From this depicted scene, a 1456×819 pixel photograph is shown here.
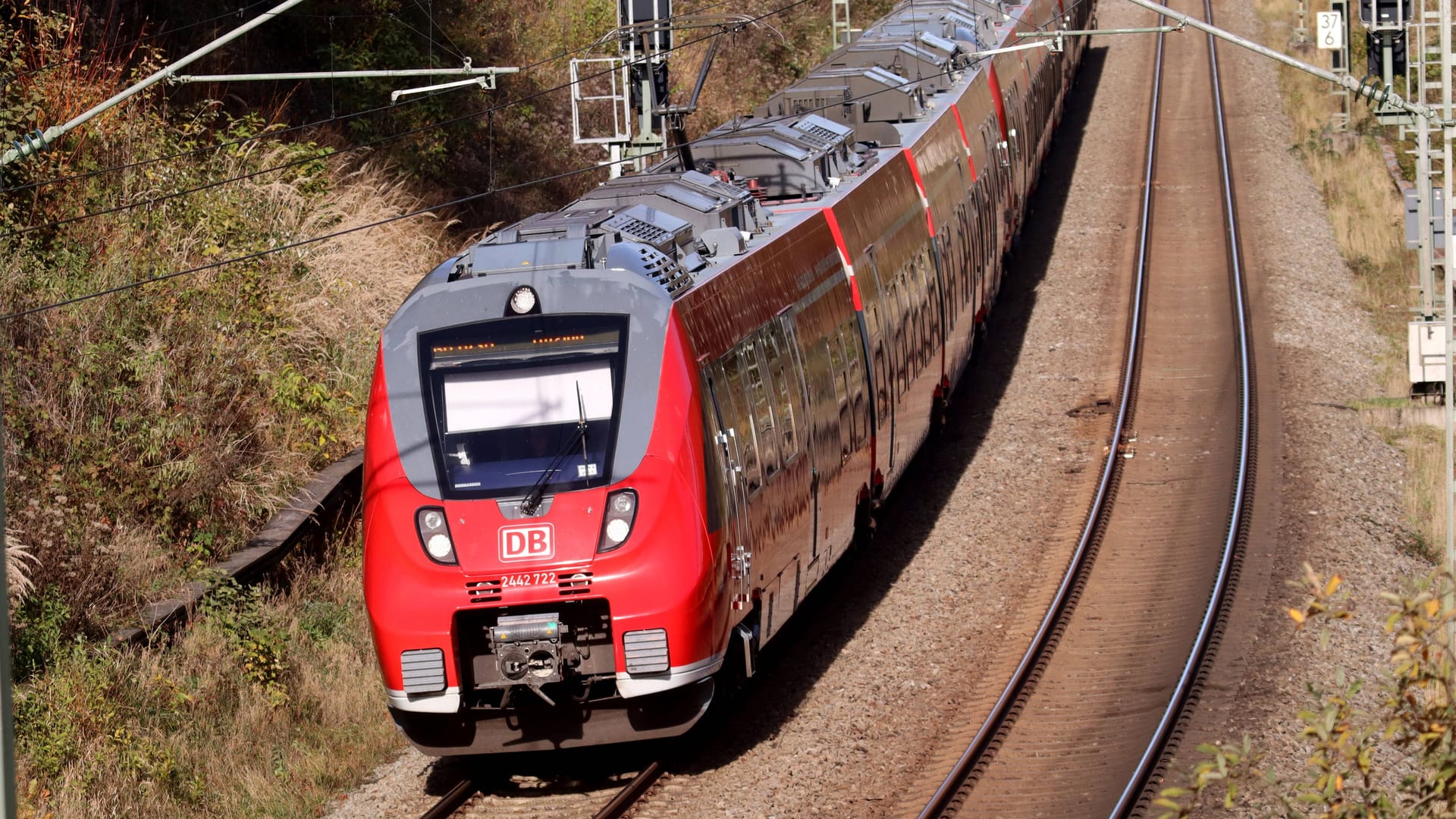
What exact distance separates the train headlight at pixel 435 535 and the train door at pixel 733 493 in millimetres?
1769

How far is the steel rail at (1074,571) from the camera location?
11664 mm

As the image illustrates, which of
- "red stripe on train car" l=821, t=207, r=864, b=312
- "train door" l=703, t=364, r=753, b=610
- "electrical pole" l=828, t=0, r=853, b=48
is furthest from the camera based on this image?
"electrical pole" l=828, t=0, r=853, b=48

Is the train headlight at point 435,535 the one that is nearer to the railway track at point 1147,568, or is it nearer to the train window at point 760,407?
the train window at point 760,407

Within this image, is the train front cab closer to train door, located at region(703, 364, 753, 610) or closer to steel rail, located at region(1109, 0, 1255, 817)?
train door, located at region(703, 364, 753, 610)

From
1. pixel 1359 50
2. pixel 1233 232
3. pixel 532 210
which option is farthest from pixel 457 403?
pixel 1359 50

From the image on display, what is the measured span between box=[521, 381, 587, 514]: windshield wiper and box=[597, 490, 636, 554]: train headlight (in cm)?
34

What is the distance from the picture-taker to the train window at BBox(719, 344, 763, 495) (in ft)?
37.5

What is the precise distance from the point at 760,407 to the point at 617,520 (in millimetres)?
1934

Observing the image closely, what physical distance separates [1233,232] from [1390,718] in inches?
961

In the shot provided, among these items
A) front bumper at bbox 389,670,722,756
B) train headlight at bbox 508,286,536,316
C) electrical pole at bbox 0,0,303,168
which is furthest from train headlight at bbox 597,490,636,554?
electrical pole at bbox 0,0,303,168

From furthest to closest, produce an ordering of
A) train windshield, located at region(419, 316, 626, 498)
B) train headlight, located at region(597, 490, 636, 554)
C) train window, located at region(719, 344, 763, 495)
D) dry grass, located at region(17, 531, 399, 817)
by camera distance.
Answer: dry grass, located at region(17, 531, 399, 817) → train window, located at region(719, 344, 763, 495) → train windshield, located at region(419, 316, 626, 498) → train headlight, located at region(597, 490, 636, 554)

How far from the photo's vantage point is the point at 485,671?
10578 mm

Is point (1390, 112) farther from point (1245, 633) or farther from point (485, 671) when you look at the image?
point (485, 671)

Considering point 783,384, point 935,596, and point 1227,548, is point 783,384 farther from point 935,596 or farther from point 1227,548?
point 1227,548
